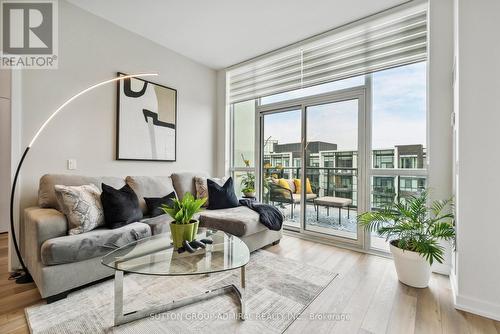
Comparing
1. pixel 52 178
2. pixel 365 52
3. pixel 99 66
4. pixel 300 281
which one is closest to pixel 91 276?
pixel 52 178

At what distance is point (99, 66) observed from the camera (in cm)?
282

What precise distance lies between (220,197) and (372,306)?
2054 millimetres

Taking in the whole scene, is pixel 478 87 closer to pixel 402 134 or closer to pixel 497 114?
pixel 497 114

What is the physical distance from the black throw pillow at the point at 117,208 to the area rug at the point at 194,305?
0.51m

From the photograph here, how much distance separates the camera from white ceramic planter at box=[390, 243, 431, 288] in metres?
1.99

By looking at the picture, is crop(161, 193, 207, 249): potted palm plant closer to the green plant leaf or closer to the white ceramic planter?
the green plant leaf

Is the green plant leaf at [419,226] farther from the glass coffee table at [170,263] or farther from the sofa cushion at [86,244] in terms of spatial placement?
the sofa cushion at [86,244]

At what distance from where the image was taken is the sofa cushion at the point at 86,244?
5.62 ft

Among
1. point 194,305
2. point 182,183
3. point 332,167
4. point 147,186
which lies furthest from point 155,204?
point 332,167

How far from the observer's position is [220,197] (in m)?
3.19

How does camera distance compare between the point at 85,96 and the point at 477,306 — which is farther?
the point at 85,96

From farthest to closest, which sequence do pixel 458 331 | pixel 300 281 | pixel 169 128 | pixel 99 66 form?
1. pixel 169 128
2. pixel 99 66
3. pixel 300 281
4. pixel 458 331

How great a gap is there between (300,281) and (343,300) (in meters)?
0.39

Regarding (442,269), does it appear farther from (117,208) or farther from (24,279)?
(24,279)
